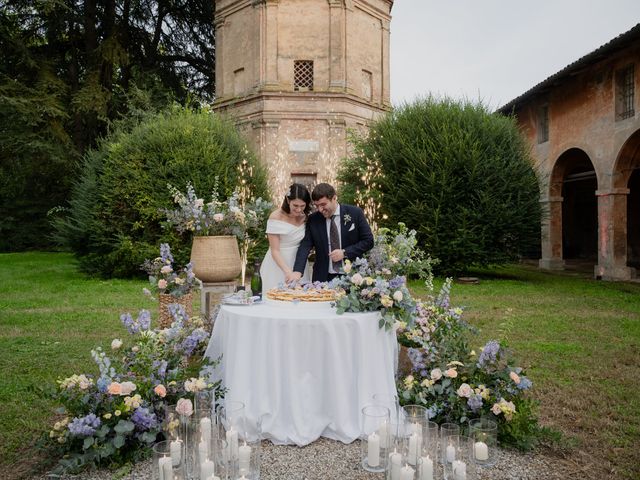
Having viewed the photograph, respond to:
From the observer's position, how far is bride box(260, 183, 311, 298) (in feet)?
18.0

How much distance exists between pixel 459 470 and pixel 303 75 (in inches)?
756

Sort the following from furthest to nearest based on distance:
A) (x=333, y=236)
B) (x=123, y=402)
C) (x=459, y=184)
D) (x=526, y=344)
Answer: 1. (x=459, y=184)
2. (x=526, y=344)
3. (x=333, y=236)
4. (x=123, y=402)

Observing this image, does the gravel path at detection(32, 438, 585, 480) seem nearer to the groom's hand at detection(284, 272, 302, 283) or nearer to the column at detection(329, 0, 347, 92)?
the groom's hand at detection(284, 272, 302, 283)

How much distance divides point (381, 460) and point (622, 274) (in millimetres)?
13359

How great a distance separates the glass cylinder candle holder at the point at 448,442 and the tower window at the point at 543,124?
1678 cm

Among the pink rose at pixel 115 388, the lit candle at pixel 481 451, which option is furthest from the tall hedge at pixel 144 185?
the lit candle at pixel 481 451

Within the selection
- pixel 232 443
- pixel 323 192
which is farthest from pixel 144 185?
pixel 232 443

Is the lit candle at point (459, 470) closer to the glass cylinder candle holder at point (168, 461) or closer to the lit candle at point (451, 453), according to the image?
the lit candle at point (451, 453)

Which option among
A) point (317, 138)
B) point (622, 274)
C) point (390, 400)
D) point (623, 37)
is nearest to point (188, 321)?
point (390, 400)

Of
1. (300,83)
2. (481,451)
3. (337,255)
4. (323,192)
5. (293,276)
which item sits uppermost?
(300,83)

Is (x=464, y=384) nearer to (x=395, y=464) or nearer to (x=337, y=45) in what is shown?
(x=395, y=464)

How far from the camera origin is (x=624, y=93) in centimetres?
1411

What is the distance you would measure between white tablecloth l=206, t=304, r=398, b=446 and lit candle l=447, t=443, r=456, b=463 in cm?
87

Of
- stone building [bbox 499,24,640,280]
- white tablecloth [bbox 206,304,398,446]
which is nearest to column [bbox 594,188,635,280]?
stone building [bbox 499,24,640,280]
